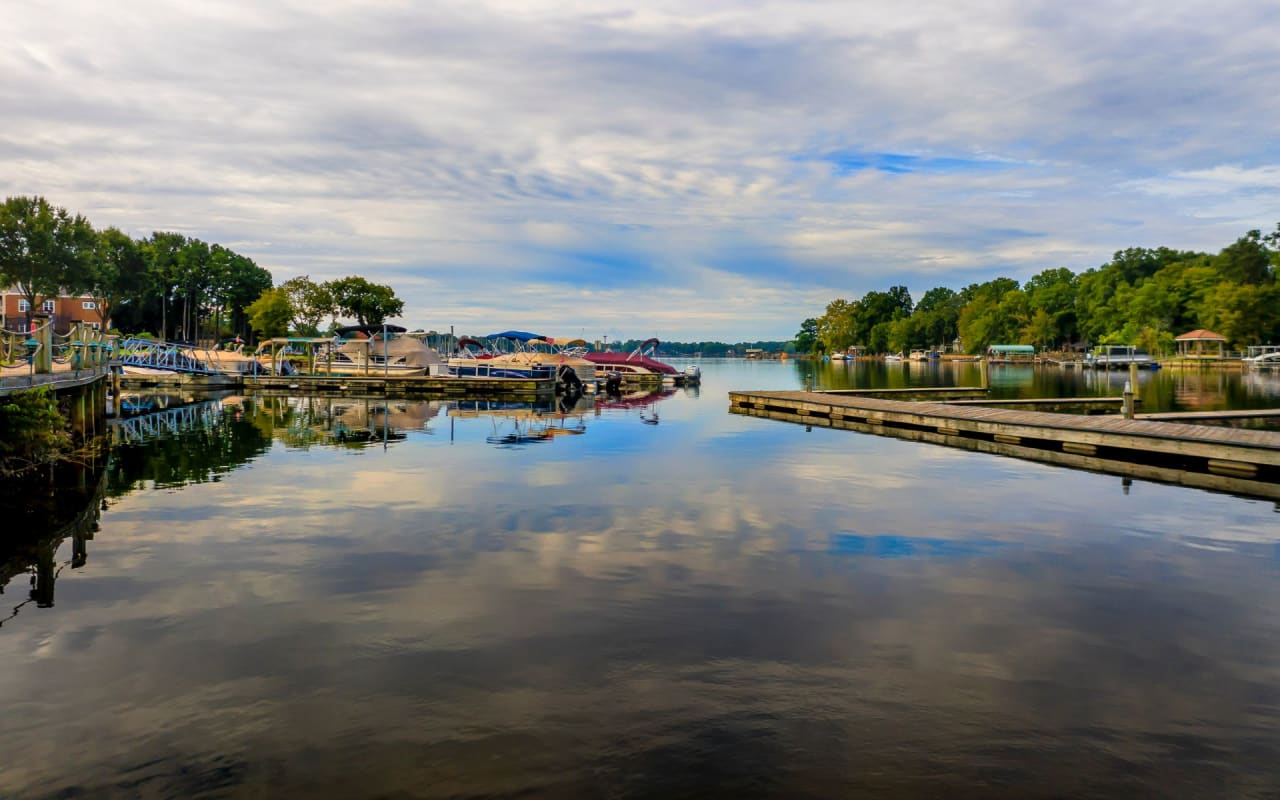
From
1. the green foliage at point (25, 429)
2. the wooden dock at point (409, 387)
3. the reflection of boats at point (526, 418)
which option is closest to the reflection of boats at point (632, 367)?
the wooden dock at point (409, 387)

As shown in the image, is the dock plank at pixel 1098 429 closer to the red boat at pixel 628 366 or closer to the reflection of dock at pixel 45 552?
the reflection of dock at pixel 45 552

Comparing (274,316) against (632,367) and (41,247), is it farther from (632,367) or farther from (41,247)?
(632,367)

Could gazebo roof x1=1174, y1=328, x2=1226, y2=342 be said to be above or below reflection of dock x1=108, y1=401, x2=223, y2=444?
above

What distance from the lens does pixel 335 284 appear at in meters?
81.8

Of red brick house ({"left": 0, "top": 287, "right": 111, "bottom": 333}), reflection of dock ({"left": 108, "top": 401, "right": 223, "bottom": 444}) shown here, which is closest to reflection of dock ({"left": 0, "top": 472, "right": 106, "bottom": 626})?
reflection of dock ({"left": 108, "top": 401, "right": 223, "bottom": 444})

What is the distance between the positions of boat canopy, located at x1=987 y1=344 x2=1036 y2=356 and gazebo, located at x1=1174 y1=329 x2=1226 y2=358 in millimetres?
30086

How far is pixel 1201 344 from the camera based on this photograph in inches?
3898

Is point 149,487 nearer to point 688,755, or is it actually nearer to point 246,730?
point 246,730

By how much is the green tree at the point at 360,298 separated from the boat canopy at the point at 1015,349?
98091 mm

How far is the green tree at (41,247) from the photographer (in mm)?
67625

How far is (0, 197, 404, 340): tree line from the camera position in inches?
2709

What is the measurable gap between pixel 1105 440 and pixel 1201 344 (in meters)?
96.0

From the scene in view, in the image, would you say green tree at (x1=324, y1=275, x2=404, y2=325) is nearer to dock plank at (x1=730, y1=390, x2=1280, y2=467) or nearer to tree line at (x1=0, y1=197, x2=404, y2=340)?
tree line at (x1=0, y1=197, x2=404, y2=340)

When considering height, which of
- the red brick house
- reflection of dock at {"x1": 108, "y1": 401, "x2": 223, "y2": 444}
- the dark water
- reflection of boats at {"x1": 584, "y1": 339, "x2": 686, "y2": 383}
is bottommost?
the dark water
